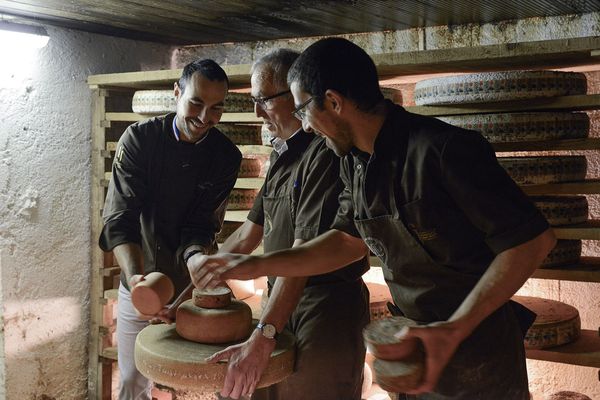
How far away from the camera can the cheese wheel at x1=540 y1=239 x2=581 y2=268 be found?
3.80 m

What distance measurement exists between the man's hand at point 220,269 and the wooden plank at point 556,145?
1.83m

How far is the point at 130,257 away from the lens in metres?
3.47

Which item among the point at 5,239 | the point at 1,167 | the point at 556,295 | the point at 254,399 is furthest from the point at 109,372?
the point at 556,295

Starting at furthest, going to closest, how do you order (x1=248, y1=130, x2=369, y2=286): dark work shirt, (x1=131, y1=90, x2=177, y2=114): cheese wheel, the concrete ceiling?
(x1=131, y1=90, x2=177, y2=114): cheese wheel, the concrete ceiling, (x1=248, y1=130, x2=369, y2=286): dark work shirt

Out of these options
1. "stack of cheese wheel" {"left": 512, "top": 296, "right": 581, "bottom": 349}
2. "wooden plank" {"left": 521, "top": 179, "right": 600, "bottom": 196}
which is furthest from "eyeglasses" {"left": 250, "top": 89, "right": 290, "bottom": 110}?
"stack of cheese wheel" {"left": 512, "top": 296, "right": 581, "bottom": 349}

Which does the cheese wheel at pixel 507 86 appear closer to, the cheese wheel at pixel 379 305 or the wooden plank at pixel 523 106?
the wooden plank at pixel 523 106

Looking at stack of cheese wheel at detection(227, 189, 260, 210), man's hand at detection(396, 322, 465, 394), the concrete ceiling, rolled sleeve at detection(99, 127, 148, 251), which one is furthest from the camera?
stack of cheese wheel at detection(227, 189, 260, 210)

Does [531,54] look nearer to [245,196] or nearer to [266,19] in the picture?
[266,19]

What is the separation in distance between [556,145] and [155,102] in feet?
8.34

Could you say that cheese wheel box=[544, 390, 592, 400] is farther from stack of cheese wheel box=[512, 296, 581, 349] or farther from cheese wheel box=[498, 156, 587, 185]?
cheese wheel box=[498, 156, 587, 185]

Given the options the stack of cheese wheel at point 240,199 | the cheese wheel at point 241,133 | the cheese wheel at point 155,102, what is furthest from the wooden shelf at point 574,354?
the cheese wheel at point 155,102

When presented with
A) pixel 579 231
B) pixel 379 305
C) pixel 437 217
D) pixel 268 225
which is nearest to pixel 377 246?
pixel 437 217

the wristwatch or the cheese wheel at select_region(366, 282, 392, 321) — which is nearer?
the wristwatch

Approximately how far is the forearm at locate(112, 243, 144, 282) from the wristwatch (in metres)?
0.88
